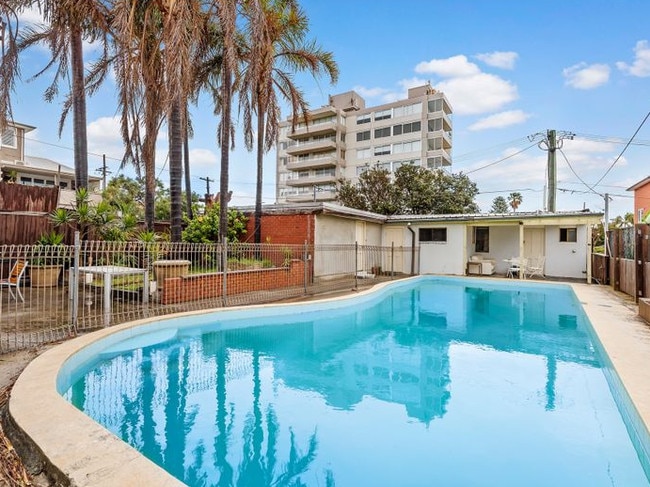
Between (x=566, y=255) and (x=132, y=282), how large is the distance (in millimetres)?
19394

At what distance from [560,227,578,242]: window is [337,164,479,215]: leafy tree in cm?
960

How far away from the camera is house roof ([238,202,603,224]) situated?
15.2 meters

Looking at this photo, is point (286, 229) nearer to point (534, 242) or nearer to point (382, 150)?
point (534, 242)

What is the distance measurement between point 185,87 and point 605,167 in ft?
104

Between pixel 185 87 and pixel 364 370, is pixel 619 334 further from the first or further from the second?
pixel 185 87

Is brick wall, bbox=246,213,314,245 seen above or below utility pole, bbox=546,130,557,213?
below

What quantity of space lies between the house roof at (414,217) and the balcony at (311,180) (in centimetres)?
3506

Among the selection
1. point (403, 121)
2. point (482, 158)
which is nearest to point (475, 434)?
point (482, 158)

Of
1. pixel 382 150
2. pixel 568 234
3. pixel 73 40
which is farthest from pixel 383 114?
pixel 73 40

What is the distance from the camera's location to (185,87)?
9125mm

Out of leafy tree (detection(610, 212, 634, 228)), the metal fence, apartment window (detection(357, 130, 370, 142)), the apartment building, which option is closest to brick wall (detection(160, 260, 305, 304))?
the metal fence

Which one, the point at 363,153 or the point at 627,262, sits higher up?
the point at 363,153

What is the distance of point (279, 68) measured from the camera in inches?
575

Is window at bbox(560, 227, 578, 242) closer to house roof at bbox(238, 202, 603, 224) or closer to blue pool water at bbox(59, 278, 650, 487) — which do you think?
house roof at bbox(238, 202, 603, 224)
